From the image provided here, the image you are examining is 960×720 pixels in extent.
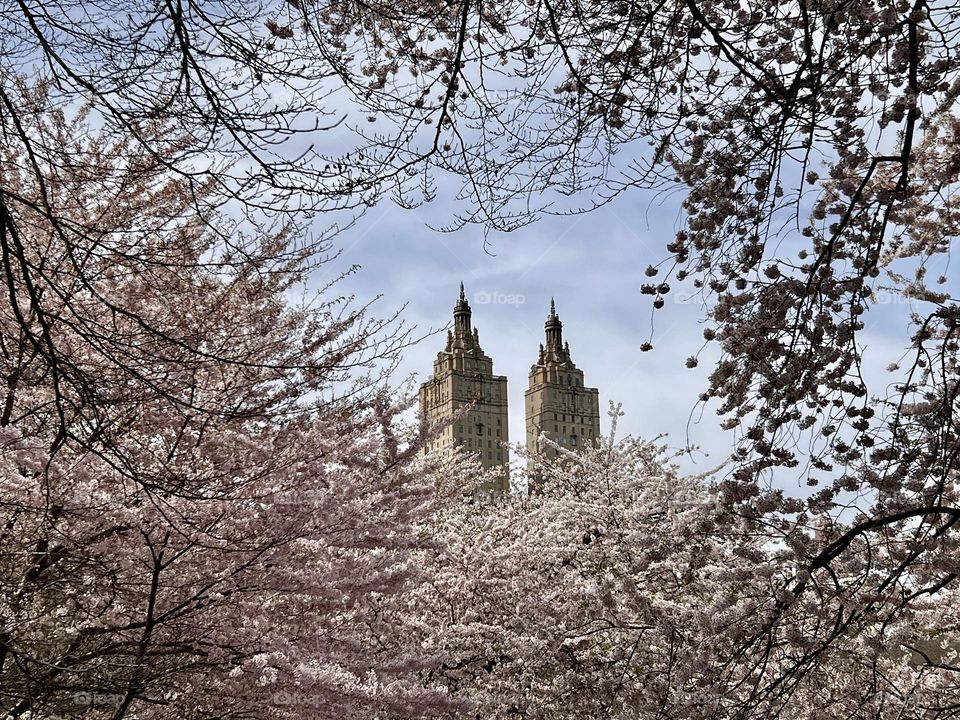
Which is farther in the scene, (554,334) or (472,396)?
(554,334)

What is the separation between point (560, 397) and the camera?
7144cm

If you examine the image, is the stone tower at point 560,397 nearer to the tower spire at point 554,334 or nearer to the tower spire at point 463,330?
the tower spire at point 554,334

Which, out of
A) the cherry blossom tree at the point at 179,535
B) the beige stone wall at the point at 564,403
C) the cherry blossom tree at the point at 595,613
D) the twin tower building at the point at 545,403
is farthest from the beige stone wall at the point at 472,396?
the cherry blossom tree at the point at 179,535

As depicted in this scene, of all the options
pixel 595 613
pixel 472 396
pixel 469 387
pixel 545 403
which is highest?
pixel 545 403

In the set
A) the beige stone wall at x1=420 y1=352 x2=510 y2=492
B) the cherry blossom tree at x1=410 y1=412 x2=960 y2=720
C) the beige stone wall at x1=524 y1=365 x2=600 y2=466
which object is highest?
the beige stone wall at x1=524 y1=365 x2=600 y2=466

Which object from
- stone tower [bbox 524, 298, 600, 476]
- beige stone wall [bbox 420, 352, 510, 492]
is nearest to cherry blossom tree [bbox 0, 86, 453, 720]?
beige stone wall [bbox 420, 352, 510, 492]

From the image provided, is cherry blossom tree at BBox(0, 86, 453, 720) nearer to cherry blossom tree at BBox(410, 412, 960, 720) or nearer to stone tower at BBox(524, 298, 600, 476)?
cherry blossom tree at BBox(410, 412, 960, 720)

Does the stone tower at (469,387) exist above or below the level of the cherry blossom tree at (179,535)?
above

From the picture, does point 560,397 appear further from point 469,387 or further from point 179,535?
point 179,535

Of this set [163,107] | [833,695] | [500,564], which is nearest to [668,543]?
[163,107]

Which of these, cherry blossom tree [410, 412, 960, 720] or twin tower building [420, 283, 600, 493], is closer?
cherry blossom tree [410, 412, 960, 720]

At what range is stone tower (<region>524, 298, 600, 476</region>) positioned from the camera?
70.4 metres

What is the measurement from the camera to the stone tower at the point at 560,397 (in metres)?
70.4

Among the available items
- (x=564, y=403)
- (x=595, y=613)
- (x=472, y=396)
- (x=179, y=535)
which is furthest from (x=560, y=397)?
(x=179, y=535)
